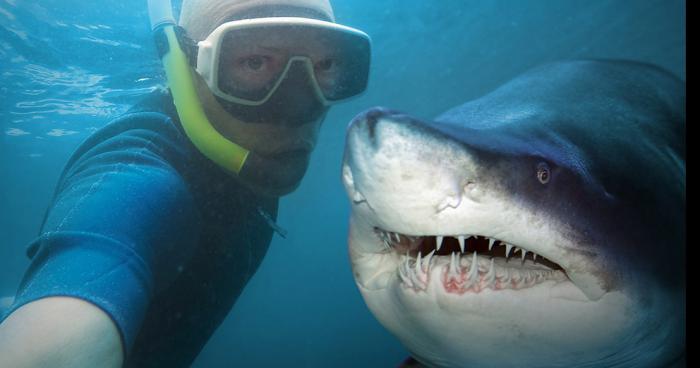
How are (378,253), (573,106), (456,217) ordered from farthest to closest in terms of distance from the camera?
1. (573,106)
2. (378,253)
3. (456,217)

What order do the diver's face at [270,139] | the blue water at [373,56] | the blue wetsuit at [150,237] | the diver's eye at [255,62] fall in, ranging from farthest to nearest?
the blue water at [373,56], the diver's eye at [255,62], the diver's face at [270,139], the blue wetsuit at [150,237]

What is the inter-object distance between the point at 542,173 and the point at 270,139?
2.25m

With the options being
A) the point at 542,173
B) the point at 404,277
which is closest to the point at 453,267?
the point at 404,277

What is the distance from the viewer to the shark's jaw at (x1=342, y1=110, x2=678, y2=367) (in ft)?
3.82

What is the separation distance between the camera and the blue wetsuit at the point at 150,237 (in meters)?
1.67

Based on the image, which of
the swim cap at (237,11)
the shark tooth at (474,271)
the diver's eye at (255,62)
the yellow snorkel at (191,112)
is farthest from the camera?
the swim cap at (237,11)

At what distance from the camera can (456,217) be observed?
47.0 inches

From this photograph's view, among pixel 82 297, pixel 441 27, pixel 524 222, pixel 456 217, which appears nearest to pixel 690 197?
pixel 524 222

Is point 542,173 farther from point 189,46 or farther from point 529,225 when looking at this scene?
point 189,46

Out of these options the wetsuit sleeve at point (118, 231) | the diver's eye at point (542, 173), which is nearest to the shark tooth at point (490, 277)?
the diver's eye at point (542, 173)

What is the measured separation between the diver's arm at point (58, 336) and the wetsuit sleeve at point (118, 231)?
39 millimetres

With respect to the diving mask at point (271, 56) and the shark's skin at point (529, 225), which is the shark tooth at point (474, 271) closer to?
the shark's skin at point (529, 225)

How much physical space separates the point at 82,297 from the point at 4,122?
829 inches

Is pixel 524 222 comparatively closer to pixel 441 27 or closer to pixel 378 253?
pixel 378 253
